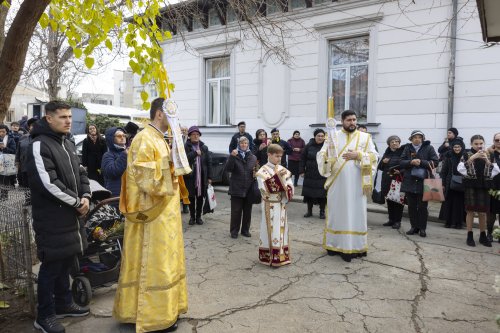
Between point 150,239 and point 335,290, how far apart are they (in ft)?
6.95

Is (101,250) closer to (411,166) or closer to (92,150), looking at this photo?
(92,150)

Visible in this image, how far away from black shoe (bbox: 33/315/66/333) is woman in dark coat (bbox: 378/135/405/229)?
565cm

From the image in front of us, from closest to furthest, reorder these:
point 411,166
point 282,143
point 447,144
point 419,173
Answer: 1. point 419,173
2. point 411,166
3. point 447,144
4. point 282,143

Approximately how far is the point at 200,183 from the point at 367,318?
4.26m

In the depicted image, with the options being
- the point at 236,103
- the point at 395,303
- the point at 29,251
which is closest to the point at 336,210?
the point at 395,303

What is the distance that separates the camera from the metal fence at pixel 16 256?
3.74 m

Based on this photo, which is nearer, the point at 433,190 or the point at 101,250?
the point at 101,250

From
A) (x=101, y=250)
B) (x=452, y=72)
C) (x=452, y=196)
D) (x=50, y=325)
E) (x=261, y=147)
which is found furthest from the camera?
(x=261, y=147)

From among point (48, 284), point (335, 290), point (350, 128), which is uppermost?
point (350, 128)

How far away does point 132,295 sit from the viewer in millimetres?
3365

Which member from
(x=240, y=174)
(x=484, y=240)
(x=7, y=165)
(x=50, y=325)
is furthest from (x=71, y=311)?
(x=7, y=165)

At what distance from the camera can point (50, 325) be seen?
3.35m

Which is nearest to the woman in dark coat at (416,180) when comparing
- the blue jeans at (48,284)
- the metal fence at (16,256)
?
the blue jeans at (48,284)

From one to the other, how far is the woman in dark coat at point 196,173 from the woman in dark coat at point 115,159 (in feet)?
6.34
